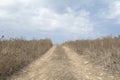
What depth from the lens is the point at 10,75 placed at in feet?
32.6

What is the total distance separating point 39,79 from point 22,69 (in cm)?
259

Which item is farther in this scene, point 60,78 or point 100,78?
point 100,78

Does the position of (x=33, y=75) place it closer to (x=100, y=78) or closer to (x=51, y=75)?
(x=51, y=75)

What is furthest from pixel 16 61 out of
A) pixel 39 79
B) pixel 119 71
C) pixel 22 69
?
pixel 119 71

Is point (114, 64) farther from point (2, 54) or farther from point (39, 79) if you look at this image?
point (2, 54)

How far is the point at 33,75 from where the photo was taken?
9.65 metres

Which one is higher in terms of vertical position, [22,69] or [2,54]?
[2,54]

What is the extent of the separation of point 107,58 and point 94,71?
1.80 metres

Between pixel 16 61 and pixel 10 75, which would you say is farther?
pixel 16 61

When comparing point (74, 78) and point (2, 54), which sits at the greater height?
point (2, 54)

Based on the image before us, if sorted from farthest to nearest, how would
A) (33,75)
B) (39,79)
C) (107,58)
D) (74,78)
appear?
(107,58)
(33,75)
(39,79)
(74,78)

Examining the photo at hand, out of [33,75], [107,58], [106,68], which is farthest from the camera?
[107,58]

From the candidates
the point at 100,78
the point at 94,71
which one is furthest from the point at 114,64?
the point at 100,78

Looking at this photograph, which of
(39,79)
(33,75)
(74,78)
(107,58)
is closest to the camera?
(74,78)
